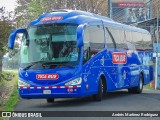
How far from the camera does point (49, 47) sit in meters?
17.2

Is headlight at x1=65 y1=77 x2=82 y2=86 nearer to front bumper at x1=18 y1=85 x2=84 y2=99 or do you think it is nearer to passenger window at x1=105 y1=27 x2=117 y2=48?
front bumper at x1=18 y1=85 x2=84 y2=99

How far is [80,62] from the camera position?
1692 centimetres

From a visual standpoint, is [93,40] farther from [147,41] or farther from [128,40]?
[147,41]

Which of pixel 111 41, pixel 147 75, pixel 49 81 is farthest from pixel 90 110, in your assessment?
pixel 147 75

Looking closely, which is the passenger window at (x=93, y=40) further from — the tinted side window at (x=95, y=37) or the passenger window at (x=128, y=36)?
the passenger window at (x=128, y=36)

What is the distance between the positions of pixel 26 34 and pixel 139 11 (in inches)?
1233

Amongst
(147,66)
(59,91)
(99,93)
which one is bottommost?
(99,93)

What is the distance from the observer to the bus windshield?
16906 mm

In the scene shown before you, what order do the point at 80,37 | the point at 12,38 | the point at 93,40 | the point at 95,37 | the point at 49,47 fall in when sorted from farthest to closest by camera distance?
the point at 95,37
the point at 93,40
the point at 12,38
the point at 49,47
the point at 80,37

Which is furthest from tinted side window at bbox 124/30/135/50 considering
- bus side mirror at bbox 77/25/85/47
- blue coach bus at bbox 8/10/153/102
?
bus side mirror at bbox 77/25/85/47

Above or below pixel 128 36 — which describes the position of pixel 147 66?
below

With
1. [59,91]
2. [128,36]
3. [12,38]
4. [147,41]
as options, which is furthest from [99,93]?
[147,41]

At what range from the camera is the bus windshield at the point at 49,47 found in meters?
16.9

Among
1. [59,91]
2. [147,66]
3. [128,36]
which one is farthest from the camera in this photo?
[147,66]
